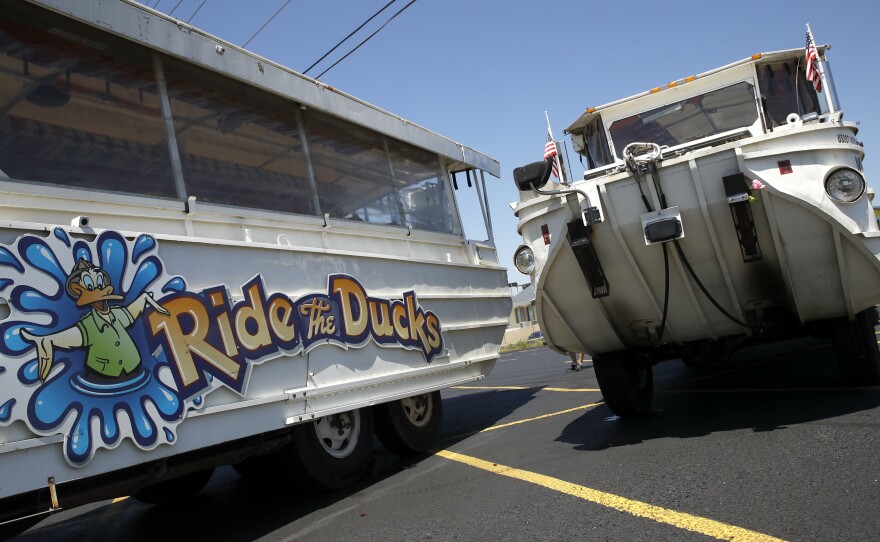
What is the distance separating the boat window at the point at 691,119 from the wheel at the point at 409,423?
300 cm

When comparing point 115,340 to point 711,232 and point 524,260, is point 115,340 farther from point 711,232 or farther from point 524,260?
point 711,232

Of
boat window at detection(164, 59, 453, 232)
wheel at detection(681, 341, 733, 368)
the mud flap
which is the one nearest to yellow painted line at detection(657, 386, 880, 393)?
wheel at detection(681, 341, 733, 368)

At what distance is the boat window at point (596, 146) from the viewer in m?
6.05

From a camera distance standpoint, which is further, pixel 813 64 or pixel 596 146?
pixel 596 146

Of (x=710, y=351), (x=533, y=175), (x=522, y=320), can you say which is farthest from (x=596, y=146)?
(x=522, y=320)

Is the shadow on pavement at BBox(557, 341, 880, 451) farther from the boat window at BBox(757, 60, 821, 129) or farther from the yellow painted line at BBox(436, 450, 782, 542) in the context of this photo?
the boat window at BBox(757, 60, 821, 129)

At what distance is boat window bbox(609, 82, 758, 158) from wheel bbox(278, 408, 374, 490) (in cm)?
337

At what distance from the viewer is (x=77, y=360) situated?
3299mm

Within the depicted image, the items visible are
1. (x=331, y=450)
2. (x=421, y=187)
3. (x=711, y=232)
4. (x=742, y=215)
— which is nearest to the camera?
(x=742, y=215)

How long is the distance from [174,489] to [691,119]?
5.55 metres

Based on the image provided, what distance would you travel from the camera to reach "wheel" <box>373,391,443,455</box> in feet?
19.0

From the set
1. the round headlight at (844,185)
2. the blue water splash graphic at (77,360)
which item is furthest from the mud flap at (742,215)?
the blue water splash graphic at (77,360)

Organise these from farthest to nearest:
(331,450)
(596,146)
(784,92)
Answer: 1. (596,146)
2. (784,92)
3. (331,450)

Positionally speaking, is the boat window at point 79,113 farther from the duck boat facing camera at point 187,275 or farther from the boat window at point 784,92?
the boat window at point 784,92
